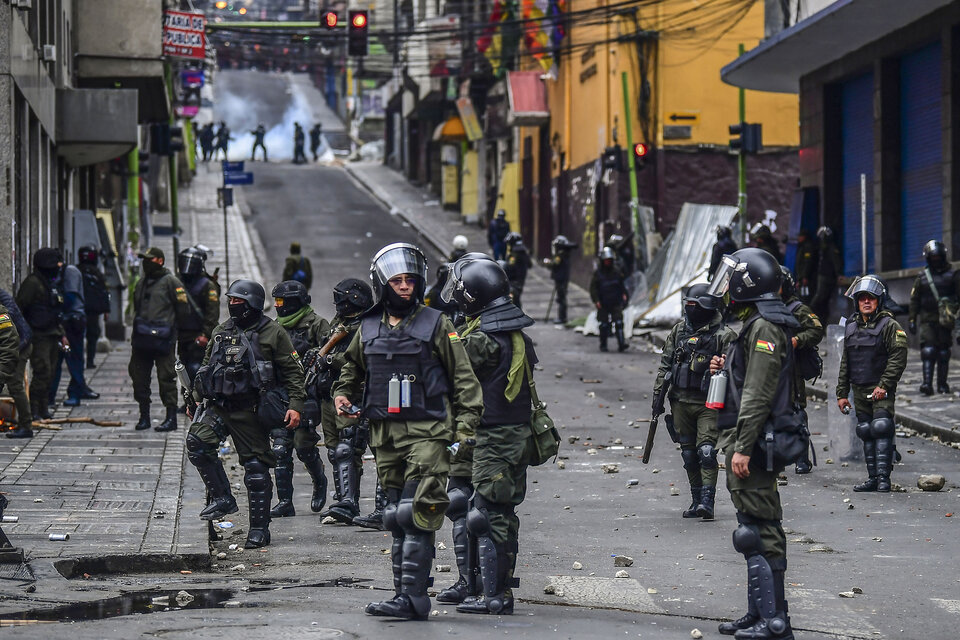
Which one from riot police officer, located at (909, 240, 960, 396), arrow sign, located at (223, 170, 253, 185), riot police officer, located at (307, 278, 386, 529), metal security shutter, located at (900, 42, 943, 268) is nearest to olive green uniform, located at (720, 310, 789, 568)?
riot police officer, located at (307, 278, 386, 529)

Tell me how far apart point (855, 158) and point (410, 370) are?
20.3m

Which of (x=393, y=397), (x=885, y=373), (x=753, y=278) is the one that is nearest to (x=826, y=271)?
(x=885, y=373)

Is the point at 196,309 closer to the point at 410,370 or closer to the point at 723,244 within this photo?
the point at 410,370

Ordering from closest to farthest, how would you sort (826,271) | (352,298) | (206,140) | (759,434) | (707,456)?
(759,434)
(707,456)
(352,298)
(826,271)
(206,140)

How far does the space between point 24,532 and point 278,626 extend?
11.5 ft

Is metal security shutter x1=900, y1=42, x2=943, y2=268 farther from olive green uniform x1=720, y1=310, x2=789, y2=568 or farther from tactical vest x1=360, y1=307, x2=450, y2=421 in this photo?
tactical vest x1=360, y1=307, x2=450, y2=421

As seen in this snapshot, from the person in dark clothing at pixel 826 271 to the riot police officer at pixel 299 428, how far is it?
49.0ft

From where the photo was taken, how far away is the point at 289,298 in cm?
1189

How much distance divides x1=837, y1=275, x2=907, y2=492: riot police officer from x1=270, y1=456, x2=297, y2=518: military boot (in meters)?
4.43

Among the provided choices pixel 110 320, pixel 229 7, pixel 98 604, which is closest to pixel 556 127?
pixel 110 320

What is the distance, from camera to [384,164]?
69.8 m

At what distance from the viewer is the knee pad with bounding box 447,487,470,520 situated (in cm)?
848

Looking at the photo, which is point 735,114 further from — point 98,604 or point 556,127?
point 98,604

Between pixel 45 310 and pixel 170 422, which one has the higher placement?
pixel 45 310
